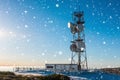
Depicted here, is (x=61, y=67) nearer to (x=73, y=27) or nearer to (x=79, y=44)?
(x=79, y=44)

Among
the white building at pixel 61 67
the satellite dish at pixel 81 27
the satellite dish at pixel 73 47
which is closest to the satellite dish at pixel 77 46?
the satellite dish at pixel 73 47

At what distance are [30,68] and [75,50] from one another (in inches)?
860

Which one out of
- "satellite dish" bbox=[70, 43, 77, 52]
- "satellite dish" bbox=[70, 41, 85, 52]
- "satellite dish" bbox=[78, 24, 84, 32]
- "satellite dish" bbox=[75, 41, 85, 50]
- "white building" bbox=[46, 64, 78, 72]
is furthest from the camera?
"satellite dish" bbox=[78, 24, 84, 32]

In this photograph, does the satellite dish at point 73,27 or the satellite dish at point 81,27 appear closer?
the satellite dish at point 81,27

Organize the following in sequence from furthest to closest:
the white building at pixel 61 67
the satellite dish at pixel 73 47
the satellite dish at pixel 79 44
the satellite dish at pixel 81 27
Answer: the satellite dish at pixel 81 27 < the white building at pixel 61 67 < the satellite dish at pixel 73 47 < the satellite dish at pixel 79 44

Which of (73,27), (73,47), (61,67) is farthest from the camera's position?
(61,67)

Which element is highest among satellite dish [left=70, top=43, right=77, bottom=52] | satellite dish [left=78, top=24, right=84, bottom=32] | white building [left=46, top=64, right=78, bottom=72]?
satellite dish [left=78, top=24, right=84, bottom=32]

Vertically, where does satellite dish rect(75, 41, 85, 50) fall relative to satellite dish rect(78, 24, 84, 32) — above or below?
below

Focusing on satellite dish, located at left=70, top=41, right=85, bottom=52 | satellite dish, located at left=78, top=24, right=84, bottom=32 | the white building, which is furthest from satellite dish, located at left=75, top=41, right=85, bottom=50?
the white building

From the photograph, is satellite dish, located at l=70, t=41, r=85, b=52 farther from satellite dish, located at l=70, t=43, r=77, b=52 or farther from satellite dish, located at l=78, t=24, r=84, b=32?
satellite dish, located at l=78, t=24, r=84, b=32

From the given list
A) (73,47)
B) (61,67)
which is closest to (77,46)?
(73,47)

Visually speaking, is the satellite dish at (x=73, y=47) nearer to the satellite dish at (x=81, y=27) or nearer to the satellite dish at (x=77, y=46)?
the satellite dish at (x=77, y=46)

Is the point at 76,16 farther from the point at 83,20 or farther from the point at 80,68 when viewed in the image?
the point at 80,68

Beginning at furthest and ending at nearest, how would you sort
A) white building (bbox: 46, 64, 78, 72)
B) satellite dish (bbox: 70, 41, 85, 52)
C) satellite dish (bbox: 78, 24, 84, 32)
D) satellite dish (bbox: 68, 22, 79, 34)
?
satellite dish (bbox: 68, 22, 79, 34), satellite dish (bbox: 78, 24, 84, 32), white building (bbox: 46, 64, 78, 72), satellite dish (bbox: 70, 41, 85, 52)
